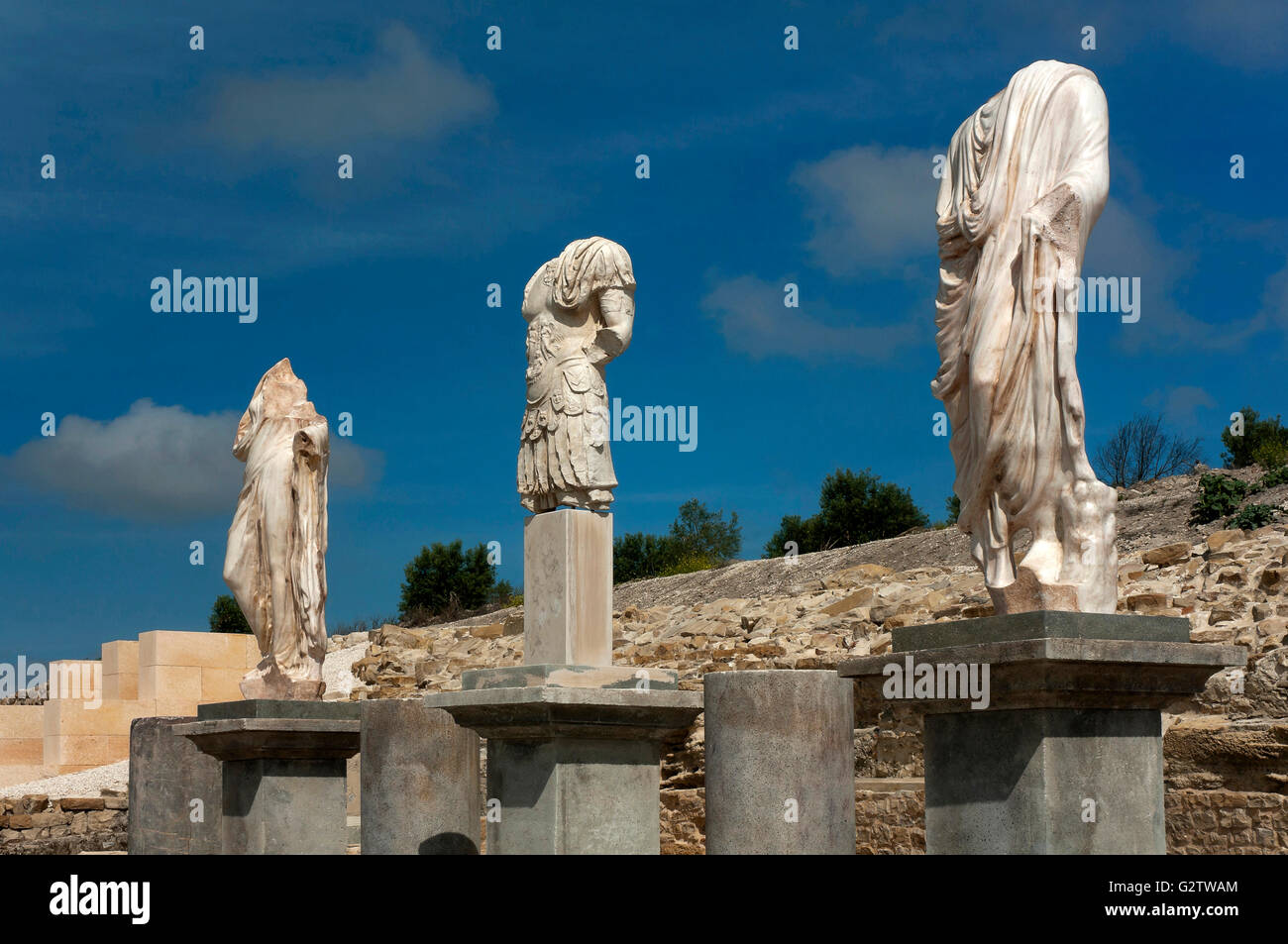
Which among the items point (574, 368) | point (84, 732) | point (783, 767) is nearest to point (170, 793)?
point (574, 368)

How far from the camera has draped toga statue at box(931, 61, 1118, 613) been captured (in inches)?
188

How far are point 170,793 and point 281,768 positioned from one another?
5.64ft

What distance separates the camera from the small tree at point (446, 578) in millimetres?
43438

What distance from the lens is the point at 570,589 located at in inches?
279

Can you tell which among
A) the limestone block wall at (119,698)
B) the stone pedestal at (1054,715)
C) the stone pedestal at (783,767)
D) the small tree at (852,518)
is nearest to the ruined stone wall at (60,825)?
the limestone block wall at (119,698)

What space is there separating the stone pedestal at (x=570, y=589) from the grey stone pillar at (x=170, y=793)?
12.1ft

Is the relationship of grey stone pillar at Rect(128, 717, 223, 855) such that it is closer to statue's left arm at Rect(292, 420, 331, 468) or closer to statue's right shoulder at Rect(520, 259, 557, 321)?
statue's left arm at Rect(292, 420, 331, 468)

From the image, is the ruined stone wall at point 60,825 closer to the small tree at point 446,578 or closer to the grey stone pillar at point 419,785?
the grey stone pillar at point 419,785

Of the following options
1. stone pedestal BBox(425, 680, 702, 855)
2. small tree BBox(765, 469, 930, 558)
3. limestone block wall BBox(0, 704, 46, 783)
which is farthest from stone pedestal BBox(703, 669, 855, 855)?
small tree BBox(765, 469, 930, 558)

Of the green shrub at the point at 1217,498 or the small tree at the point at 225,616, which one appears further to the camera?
the small tree at the point at 225,616

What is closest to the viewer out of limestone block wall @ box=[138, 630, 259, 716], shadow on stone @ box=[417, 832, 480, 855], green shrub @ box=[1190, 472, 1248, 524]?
shadow on stone @ box=[417, 832, 480, 855]

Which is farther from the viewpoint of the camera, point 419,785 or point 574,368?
point 419,785

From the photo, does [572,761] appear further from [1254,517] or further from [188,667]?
[188,667]

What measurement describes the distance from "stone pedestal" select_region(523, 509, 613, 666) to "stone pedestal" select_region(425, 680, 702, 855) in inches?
15.9
